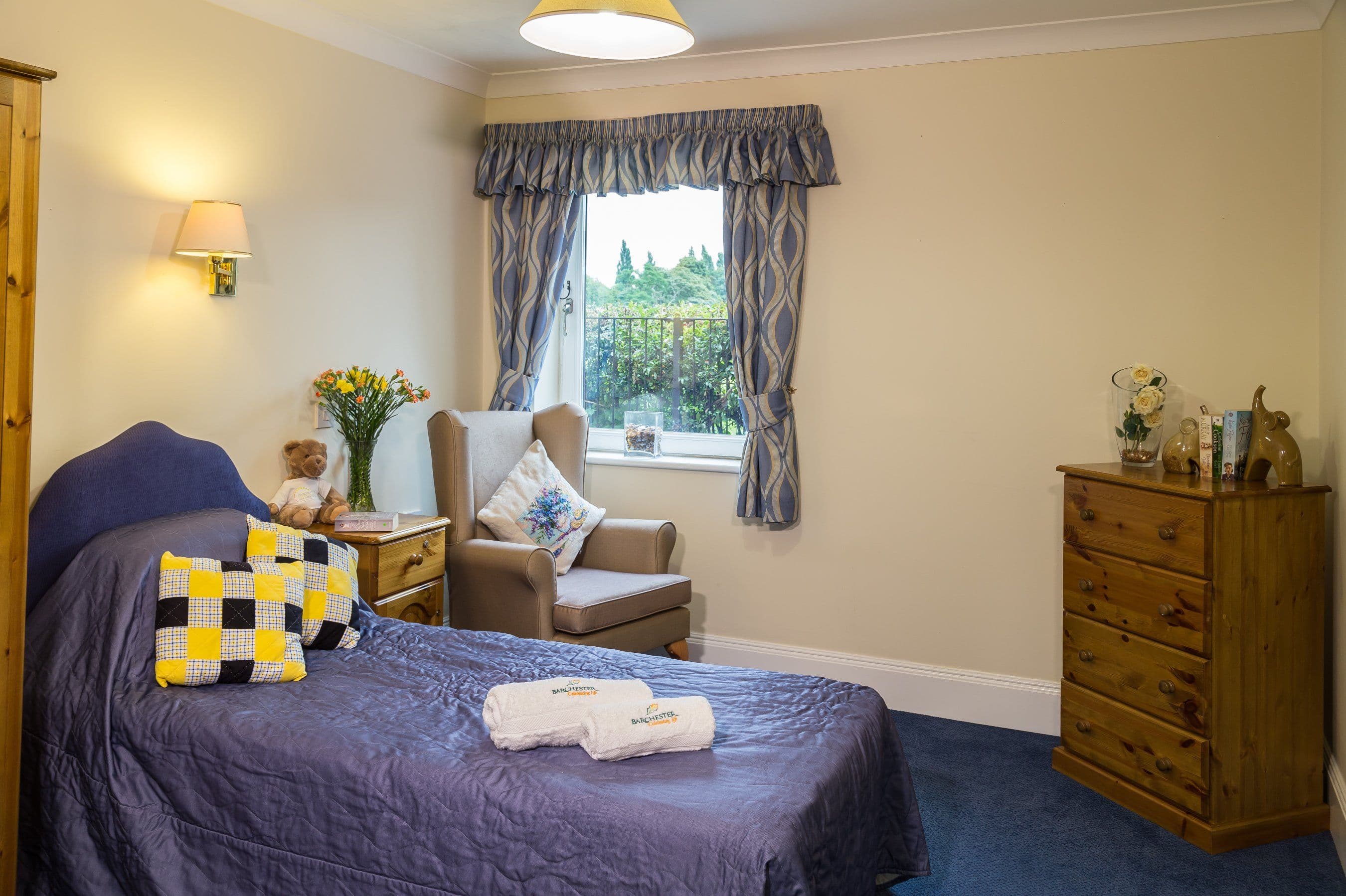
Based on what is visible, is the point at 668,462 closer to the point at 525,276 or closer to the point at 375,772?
the point at 525,276

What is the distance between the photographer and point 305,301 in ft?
11.5

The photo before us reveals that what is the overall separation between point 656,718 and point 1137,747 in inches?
71.4

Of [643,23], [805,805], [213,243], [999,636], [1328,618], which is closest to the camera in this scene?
[805,805]

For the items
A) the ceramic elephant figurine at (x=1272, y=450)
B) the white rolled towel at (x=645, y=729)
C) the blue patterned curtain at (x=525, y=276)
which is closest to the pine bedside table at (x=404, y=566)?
the blue patterned curtain at (x=525, y=276)

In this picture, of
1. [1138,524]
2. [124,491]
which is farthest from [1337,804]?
[124,491]

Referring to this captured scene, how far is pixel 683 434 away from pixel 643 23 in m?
2.17

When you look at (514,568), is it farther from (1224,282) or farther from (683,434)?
(1224,282)

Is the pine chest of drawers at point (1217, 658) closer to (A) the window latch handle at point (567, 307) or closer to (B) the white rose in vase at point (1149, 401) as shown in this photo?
(B) the white rose in vase at point (1149, 401)

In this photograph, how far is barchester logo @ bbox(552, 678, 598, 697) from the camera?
216 centimetres

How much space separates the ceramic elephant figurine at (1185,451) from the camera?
315cm

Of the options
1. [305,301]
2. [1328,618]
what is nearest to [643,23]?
[305,301]

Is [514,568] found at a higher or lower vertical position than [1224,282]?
lower

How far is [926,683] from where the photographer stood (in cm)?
389

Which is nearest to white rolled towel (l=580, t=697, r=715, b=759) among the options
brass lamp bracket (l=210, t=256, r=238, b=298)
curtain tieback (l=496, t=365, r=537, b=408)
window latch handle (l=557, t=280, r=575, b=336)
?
brass lamp bracket (l=210, t=256, r=238, b=298)
